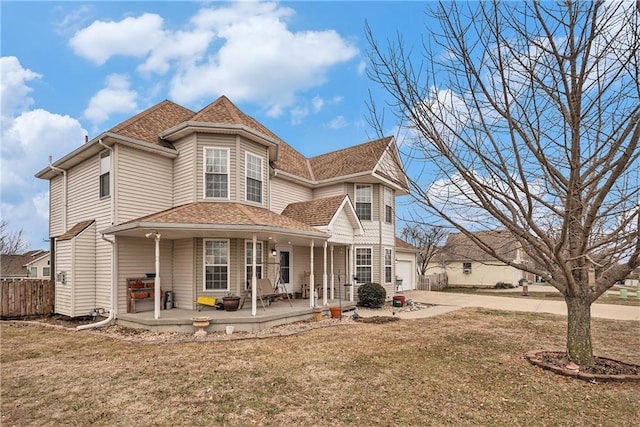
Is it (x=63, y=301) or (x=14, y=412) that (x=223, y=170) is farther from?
(x=14, y=412)

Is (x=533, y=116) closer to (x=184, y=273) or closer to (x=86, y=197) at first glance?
(x=184, y=273)

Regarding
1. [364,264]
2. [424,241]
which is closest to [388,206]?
[364,264]

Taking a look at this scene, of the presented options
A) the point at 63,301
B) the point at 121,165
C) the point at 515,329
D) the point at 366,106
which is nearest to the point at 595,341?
the point at 515,329

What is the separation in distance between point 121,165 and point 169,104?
185 inches

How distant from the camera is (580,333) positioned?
6625 mm

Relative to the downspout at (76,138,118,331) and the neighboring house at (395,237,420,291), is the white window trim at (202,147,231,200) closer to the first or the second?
the downspout at (76,138,118,331)

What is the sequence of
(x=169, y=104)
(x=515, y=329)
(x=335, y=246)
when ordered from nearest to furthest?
1. (x=515, y=329)
2. (x=169, y=104)
3. (x=335, y=246)

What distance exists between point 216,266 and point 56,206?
29.9 ft

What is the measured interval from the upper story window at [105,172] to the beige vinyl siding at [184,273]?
2855mm

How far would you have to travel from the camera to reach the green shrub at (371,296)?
49.2 ft

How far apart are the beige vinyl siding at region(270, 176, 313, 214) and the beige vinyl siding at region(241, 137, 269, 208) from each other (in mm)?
1471

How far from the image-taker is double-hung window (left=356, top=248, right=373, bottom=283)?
1658cm

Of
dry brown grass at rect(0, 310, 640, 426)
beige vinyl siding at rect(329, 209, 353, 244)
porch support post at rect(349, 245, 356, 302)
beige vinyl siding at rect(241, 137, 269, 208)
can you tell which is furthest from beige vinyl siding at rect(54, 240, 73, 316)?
porch support post at rect(349, 245, 356, 302)

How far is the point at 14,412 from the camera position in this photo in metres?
4.75
